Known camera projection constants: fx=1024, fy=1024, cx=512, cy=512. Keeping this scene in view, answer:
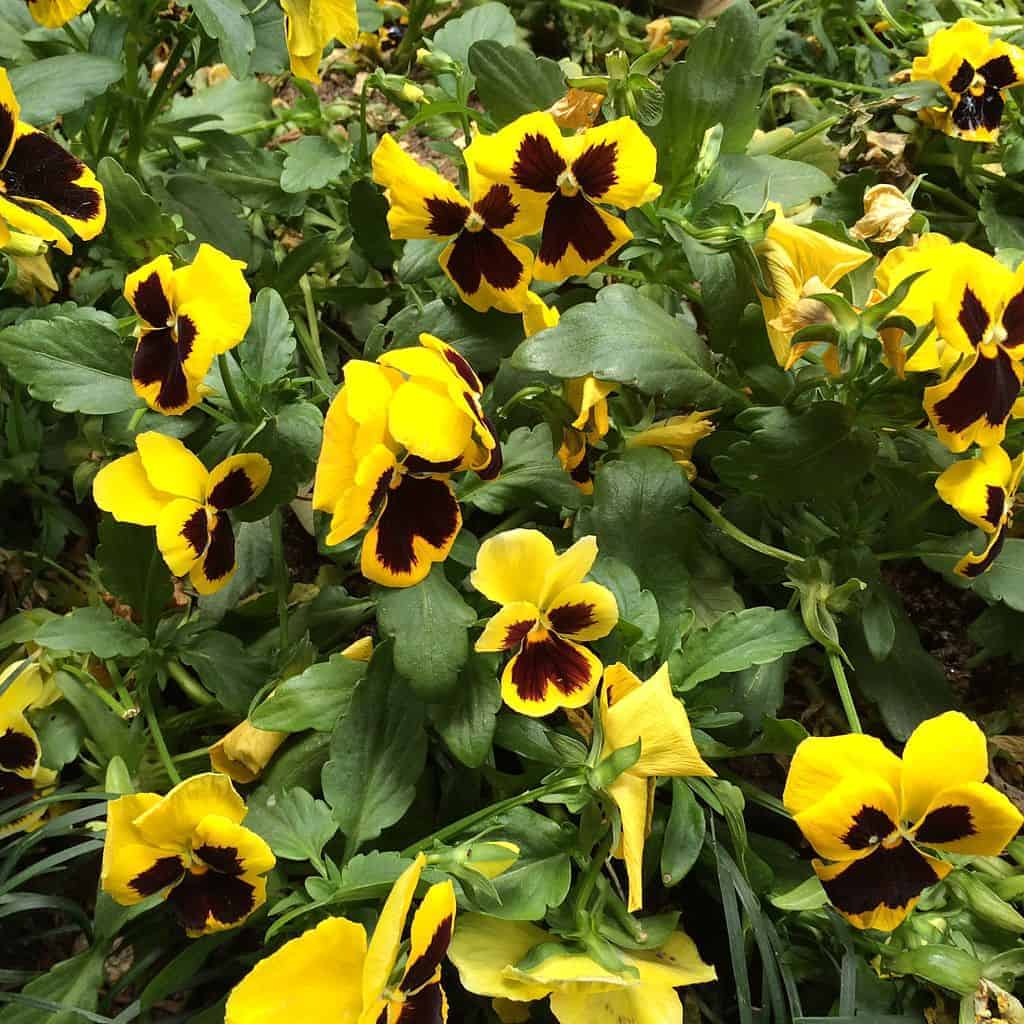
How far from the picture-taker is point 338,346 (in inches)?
55.0

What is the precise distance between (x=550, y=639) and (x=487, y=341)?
36 cm

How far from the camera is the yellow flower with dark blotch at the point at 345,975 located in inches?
25.8

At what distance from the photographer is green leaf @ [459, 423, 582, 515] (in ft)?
3.27

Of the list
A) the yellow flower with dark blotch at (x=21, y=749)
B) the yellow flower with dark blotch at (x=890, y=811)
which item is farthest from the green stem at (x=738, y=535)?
the yellow flower with dark blotch at (x=21, y=749)

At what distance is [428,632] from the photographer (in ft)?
2.87

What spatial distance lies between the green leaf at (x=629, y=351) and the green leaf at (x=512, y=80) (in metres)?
0.28

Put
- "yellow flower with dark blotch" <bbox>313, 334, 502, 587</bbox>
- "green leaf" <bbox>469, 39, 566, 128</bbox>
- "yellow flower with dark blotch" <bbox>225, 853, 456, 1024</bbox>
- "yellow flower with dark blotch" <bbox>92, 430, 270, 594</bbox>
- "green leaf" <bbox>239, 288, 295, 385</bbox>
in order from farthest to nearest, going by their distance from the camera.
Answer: "green leaf" <bbox>469, 39, 566, 128</bbox>
"green leaf" <bbox>239, 288, 295, 385</bbox>
"yellow flower with dark blotch" <bbox>92, 430, 270, 594</bbox>
"yellow flower with dark blotch" <bbox>313, 334, 502, 587</bbox>
"yellow flower with dark blotch" <bbox>225, 853, 456, 1024</bbox>

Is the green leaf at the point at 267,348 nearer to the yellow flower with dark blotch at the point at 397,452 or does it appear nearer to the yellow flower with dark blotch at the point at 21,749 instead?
the yellow flower with dark blotch at the point at 397,452

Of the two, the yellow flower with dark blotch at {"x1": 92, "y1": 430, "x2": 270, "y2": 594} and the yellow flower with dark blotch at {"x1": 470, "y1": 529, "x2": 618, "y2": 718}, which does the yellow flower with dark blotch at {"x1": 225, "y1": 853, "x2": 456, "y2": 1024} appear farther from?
the yellow flower with dark blotch at {"x1": 92, "y1": 430, "x2": 270, "y2": 594}

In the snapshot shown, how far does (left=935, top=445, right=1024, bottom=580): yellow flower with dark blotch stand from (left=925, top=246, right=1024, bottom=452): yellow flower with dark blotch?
3 cm

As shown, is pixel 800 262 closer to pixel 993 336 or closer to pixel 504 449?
pixel 993 336

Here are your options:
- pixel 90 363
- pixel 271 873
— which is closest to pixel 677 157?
pixel 90 363

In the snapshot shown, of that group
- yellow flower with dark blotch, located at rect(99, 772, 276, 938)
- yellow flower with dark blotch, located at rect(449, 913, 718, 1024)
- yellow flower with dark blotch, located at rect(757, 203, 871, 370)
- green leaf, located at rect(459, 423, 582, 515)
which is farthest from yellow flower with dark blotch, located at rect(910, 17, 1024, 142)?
yellow flower with dark blotch, located at rect(99, 772, 276, 938)

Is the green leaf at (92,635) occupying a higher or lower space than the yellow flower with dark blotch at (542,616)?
lower
